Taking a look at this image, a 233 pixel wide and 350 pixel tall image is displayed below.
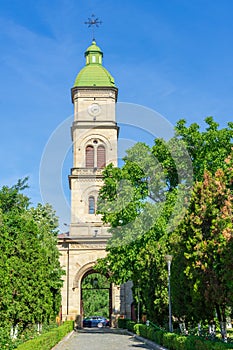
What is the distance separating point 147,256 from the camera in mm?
27344

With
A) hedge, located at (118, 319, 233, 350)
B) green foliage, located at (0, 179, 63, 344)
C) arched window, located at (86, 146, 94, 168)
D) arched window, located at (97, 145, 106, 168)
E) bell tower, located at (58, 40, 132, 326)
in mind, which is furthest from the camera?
arched window, located at (86, 146, 94, 168)

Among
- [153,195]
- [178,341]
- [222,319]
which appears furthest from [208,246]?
[153,195]

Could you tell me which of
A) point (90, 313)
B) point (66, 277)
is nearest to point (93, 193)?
point (66, 277)

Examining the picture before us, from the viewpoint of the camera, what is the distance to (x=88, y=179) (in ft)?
144

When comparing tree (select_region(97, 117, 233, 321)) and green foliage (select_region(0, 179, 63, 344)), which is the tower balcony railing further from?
green foliage (select_region(0, 179, 63, 344))

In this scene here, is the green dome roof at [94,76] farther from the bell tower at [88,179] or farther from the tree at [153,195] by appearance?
the tree at [153,195]

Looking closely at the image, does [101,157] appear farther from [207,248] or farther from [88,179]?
[207,248]

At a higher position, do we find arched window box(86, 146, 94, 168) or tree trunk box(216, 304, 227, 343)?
arched window box(86, 146, 94, 168)

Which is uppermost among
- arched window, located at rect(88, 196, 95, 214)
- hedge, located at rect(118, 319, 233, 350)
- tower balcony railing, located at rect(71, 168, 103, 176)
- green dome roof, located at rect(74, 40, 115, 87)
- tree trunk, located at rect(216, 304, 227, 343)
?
green dome roof, located at rect(74, 40, 115, 87)

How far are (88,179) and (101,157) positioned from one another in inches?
92.5

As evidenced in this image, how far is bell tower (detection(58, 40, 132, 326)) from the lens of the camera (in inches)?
1649

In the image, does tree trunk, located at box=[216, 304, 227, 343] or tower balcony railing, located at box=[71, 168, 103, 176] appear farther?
tower balcony railing, located at box=[71, 168, 103, 176]

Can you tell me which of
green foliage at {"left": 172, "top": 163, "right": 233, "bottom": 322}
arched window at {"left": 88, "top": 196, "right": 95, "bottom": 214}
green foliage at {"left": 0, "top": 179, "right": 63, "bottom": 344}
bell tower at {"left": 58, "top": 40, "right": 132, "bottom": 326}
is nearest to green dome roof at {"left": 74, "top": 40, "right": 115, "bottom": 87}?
bell tower at {"left": 58, "top": 40, "right": 132, "bottom": 326}

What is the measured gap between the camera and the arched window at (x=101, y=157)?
145 feet
